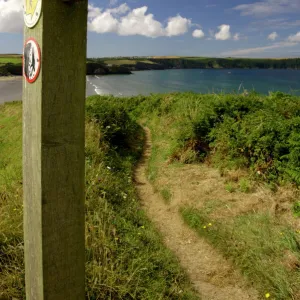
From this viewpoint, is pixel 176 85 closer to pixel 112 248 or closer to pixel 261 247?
pixel 261 247

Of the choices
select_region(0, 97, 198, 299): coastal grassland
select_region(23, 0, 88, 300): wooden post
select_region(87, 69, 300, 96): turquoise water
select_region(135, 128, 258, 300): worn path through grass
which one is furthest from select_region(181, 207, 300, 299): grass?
select_region(87, 69, 300, 96): turquoise water

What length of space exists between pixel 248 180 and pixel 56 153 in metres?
5.35

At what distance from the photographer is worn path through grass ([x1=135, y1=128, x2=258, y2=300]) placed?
3844mm

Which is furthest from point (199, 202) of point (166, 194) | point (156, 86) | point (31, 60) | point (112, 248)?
point (156, 86)

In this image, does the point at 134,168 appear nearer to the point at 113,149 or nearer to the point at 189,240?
the point at 113,149

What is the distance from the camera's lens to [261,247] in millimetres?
4129

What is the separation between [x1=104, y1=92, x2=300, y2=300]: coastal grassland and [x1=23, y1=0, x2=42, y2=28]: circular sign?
3.65 metres

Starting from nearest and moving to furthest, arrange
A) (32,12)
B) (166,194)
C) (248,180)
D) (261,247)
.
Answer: (32,12), (261,247), (248,180), (166,194)

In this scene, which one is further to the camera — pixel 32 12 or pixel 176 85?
pixel 176 85

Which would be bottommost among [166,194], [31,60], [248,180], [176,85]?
[166,194]

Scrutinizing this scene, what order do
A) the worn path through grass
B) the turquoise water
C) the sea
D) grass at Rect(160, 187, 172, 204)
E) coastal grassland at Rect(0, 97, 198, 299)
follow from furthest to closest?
1. the turquoise water
2. the sea
3. grass at Rect(160, 187, 172, 204)
4. the worn path through grass
5. coastal grassland at Rect(0, 97, 198, 299)

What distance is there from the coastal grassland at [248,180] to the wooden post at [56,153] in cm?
285

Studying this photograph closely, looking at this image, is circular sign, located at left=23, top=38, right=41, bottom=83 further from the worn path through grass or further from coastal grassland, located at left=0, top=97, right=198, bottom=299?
the worn path through grass

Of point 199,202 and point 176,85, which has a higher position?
point 176,85
